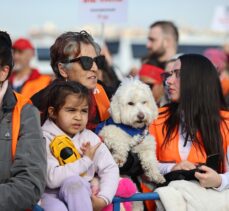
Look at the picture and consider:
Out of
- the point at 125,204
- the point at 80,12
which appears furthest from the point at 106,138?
the point at 80,12

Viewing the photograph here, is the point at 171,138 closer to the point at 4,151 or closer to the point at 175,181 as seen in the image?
the point at 175,181

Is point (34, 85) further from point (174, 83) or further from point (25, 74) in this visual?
point (174, 83)

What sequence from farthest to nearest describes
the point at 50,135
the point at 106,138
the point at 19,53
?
the point at 19,53
the point at 106,138
the point at 50,135

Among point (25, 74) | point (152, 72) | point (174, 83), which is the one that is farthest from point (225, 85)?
point (174, 83)

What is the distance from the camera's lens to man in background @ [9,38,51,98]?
8.06 meters

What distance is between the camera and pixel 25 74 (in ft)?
28.2

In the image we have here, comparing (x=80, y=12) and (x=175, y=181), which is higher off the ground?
(x=80, y=12)

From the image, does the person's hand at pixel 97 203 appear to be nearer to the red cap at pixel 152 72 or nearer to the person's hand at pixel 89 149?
the person's hand at pixel 89 149

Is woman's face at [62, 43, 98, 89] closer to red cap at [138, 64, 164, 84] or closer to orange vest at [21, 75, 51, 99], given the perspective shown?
red cap at [138, 64, 164, 84]

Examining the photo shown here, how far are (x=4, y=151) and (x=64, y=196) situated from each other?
1.62 feet

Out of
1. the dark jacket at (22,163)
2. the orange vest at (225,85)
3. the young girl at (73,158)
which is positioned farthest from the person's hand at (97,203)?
the orange vest at (225,85)

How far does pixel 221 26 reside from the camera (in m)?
13.9

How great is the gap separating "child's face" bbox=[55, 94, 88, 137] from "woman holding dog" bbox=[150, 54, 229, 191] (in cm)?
77

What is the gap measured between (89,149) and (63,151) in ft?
0.62
